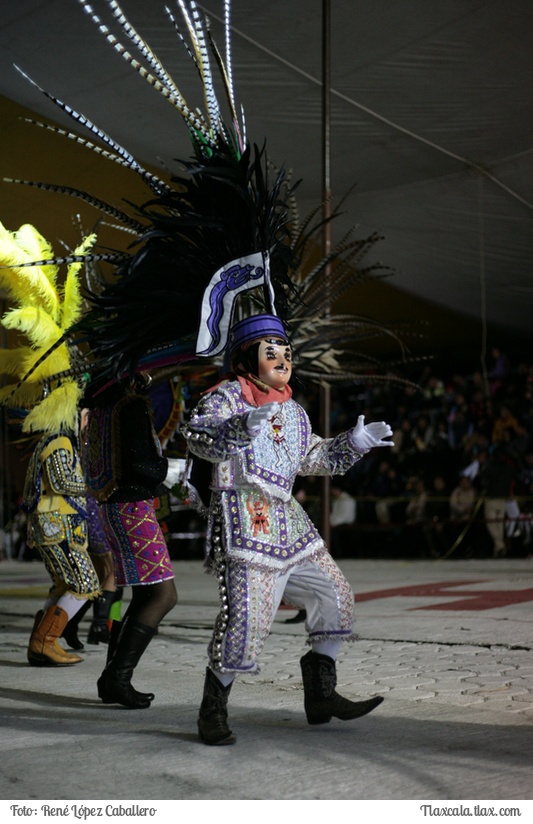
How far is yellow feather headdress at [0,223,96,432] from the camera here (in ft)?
19.4

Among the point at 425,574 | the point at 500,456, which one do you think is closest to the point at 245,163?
the point at 425,574

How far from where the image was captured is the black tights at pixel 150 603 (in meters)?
4.80

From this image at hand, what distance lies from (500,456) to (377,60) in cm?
648

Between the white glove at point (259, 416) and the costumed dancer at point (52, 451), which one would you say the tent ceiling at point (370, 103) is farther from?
the white glove at point (259, 416)

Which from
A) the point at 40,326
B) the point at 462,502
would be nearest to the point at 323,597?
the point at 40,326

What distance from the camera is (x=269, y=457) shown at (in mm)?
3996

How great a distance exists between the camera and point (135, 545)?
4.91 m

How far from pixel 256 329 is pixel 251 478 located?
0.62m

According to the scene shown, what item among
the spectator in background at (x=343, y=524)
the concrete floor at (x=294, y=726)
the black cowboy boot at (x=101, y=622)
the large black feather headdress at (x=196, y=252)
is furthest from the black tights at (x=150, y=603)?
the spectator in background at (x=343, y=524)

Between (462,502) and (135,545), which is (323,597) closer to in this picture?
(135,545)

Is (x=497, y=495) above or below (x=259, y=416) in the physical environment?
below

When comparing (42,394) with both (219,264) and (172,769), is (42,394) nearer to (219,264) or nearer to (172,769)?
(219,264)

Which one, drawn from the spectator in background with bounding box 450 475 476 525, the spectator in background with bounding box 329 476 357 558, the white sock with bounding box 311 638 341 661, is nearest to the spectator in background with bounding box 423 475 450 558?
the spectator in background with bounding box 450 475 476 525

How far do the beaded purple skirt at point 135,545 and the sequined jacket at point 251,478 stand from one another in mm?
926
